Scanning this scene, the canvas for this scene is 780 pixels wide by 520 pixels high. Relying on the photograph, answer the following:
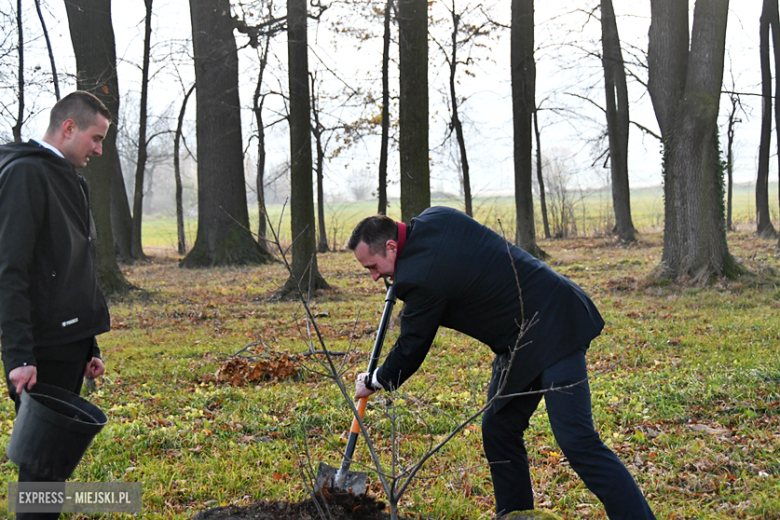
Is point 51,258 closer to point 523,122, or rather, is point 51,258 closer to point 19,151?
point 19,151

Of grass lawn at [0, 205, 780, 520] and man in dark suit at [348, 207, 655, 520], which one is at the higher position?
man in dark suit at [348, 207, 655, 520]

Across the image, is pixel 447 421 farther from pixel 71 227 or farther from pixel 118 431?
pixel 71 227

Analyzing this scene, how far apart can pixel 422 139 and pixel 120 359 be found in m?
4.75

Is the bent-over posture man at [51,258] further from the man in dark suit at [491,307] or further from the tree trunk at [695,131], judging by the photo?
the tree trunk at [695,131]

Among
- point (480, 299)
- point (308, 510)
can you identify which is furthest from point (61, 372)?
point (480, 299)

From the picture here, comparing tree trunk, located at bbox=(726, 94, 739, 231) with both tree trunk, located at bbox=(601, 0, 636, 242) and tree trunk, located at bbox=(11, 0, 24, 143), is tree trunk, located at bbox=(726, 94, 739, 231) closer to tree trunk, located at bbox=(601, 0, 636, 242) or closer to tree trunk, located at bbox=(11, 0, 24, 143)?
tree trunk, located at bbox=(601, 0, 636, 242)

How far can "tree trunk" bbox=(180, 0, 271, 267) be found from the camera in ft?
56.2

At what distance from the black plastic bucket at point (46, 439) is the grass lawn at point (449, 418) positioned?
900 millimetres

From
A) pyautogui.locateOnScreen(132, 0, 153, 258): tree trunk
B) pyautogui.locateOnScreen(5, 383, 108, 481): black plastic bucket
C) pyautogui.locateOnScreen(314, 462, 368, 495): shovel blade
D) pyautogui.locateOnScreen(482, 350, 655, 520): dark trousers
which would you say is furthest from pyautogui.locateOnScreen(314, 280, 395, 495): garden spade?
pyautogui.locateOnScreen(132, 0, 153, 258): tree trunk

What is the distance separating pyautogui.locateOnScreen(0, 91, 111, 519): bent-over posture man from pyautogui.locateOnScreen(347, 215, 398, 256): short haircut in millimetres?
1332

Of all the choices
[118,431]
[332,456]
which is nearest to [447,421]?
[332,456]

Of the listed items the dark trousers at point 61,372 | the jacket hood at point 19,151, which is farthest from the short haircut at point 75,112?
the dark trousers at point 61,372

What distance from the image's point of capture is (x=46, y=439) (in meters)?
2.65

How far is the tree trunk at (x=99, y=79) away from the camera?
11266 millimetres
